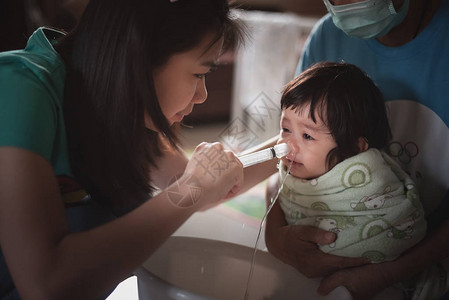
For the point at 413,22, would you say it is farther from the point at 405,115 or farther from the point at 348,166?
the point at 348,166

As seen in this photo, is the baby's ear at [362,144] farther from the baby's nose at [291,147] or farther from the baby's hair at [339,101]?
the baby's nose at [291,147]

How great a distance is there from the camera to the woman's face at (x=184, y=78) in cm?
50

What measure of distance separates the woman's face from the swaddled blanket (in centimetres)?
31

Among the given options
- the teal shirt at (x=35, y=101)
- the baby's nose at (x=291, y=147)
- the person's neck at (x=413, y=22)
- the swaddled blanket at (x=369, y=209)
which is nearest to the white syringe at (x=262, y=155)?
the baby's nose at (x=291, y=147)

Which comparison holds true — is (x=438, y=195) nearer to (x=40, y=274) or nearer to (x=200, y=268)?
(x=200, y=268)

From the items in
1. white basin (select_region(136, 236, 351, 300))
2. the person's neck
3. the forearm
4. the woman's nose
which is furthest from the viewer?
the person's neck

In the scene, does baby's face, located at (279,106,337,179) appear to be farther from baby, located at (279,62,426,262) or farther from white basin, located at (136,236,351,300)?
white basin, located at (136,236,351,300)

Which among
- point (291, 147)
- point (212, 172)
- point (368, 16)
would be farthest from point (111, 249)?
point (368, 16)

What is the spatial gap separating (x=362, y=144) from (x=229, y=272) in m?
0.33

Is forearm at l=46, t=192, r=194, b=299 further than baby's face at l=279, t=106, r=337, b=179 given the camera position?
No

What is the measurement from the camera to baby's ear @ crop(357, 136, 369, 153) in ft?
2.41

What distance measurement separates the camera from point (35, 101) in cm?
46

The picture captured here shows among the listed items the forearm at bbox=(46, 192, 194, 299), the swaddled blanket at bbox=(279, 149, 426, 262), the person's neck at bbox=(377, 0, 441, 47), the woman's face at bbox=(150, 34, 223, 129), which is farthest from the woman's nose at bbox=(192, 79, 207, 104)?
the person's neck at bbox=(377, 0, 441, 47)

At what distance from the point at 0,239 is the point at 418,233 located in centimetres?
66
